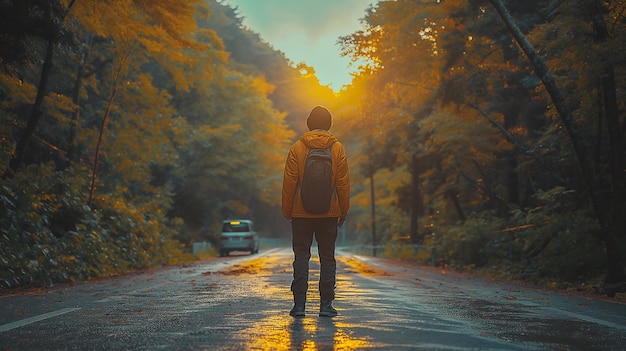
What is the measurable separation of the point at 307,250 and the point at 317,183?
0.74m

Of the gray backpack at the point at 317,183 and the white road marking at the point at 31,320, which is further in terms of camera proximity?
the gray backpack at the point at 317,183

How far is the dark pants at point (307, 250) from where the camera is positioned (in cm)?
681

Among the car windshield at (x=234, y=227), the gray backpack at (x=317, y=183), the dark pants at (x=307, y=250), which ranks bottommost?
the dark pants at (x=307, y=250)

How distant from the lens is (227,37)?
59.1 meters

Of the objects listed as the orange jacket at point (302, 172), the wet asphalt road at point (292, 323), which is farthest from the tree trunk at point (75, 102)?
the orange jacket at point (302, 172)

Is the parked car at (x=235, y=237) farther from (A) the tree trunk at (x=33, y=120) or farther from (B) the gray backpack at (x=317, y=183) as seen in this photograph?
(B) the gray backpack at (x=317, y=183)

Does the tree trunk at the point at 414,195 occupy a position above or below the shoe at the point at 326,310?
above

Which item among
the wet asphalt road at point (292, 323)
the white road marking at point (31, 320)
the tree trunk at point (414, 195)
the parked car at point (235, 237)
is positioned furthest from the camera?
the parked car at point (235, 237)

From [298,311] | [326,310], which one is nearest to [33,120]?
[298,311]

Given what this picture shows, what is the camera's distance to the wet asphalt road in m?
5.00

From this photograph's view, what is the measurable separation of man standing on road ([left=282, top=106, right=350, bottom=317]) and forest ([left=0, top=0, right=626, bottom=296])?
648 cm

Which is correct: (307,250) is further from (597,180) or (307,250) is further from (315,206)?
(597,180)

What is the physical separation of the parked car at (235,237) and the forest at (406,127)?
2.02 meters

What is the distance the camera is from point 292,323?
6133mm
